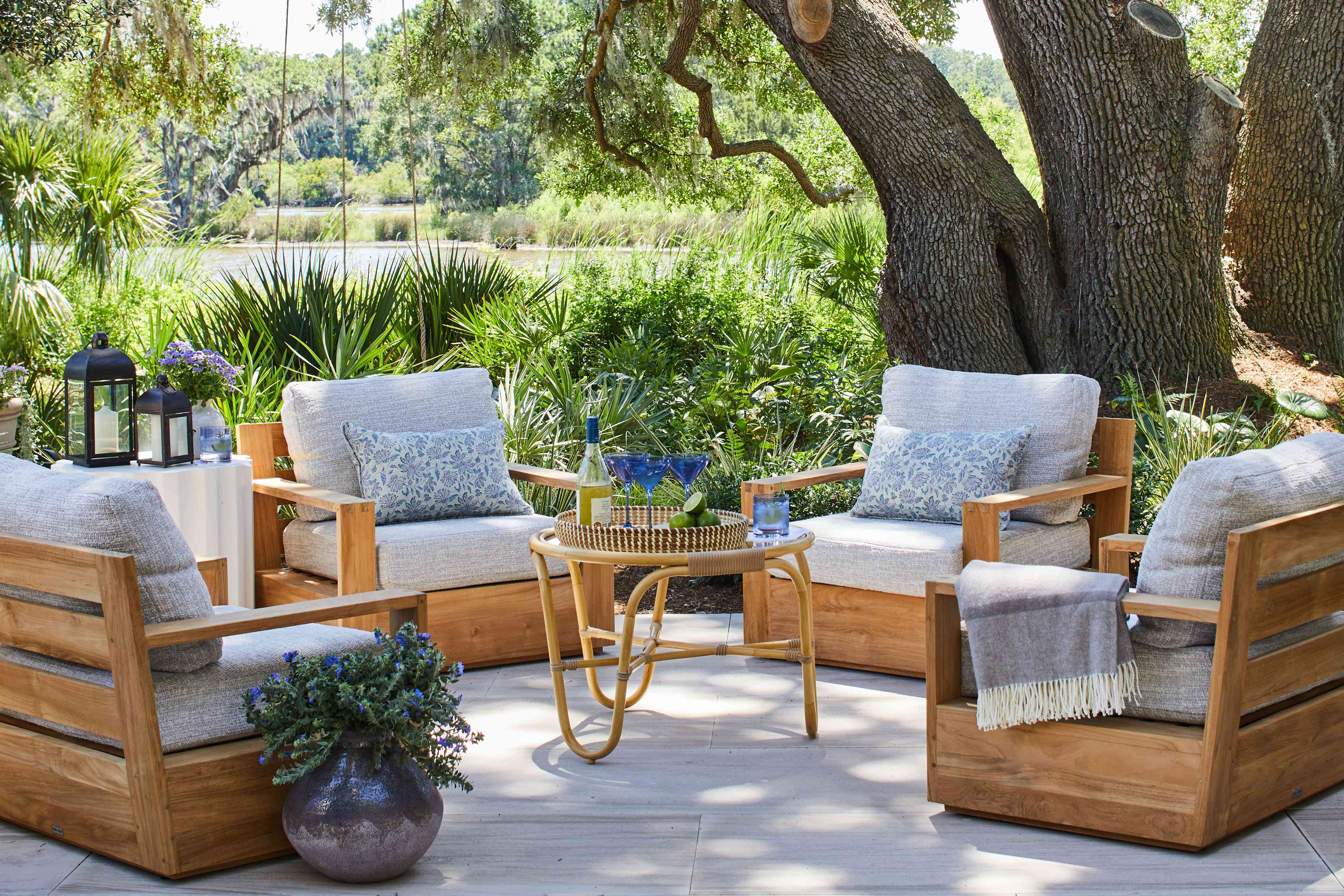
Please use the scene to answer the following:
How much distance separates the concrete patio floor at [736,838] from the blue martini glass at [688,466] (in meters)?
0.73

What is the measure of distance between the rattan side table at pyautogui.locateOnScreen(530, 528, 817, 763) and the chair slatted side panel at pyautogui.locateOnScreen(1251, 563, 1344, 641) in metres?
1.12

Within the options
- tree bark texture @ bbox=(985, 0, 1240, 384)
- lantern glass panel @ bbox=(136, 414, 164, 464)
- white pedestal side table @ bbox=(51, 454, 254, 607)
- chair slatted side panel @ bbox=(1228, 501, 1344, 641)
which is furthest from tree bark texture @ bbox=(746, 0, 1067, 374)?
lantern glass panel @ bbox=(136, 414, 164, 464)

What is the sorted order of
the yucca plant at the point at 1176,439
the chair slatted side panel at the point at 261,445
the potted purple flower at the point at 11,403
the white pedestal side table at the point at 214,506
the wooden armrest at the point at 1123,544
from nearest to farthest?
the wooden armrest at the point at 1123,544 → the white pedestal side table at the point at 214,506 → the chair slatted side panel at the point at 261,445 → the yucca plant at the point at 1176,439 → the potted purple flower at the point at 11,403

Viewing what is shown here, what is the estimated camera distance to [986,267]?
18.8ft

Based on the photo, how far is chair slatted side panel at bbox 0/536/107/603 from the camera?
242 centimetres

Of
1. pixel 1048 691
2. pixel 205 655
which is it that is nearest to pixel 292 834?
pixel 205 655

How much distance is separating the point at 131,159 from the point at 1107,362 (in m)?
7.73

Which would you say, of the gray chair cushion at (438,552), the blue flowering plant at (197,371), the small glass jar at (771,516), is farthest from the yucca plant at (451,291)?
Answer: the small glass jar at (771,516)

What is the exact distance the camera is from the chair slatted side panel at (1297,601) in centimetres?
263

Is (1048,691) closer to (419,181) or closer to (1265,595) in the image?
(1265,595)

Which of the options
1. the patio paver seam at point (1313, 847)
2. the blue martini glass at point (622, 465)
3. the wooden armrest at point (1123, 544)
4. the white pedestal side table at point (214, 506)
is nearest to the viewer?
the patio paver seam at point (1313, 847)

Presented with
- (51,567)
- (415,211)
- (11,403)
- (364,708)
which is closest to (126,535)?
(51,567)

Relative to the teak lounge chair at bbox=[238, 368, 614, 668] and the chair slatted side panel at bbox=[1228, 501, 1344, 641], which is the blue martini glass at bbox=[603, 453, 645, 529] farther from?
the chair slatted side panel at bbox=[1228, 501, 1344, 641]

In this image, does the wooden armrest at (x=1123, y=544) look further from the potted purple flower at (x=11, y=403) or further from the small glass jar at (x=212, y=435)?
the potted purple flower at (x=11, y=403)
